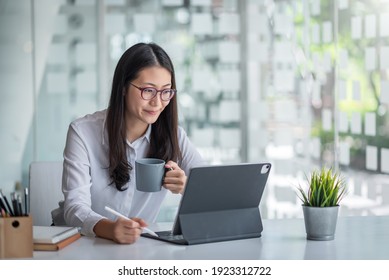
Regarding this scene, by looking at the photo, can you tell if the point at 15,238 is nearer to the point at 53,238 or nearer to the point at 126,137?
the point at 53,238

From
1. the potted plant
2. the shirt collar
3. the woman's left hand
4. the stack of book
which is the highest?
the shirt collar

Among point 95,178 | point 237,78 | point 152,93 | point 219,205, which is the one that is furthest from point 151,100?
point 237,78

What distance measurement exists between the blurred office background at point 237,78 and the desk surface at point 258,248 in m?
2.91

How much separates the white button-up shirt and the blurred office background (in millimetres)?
2398

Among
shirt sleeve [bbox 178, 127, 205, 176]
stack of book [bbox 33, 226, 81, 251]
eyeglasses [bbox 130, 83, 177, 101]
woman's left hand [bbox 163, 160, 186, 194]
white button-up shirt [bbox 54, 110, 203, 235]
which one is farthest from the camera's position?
shirt sleeve [bbox 178, 127, 205, 176]

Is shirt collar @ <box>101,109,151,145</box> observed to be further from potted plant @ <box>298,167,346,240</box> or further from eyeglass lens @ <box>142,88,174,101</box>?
potted plant @ <box>298,167,346,240</box>

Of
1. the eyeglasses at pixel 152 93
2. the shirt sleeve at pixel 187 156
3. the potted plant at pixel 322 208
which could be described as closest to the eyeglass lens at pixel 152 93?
the eyeglasses at pixel 152 93

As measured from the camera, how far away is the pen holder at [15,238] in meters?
2.08

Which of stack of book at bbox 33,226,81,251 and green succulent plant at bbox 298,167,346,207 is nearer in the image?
stack of book at bbox 33,226,81,251

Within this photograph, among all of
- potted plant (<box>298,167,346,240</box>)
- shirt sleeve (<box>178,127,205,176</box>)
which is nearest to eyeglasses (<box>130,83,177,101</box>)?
shirt sleeve (<box>178,127,205,176</box>)

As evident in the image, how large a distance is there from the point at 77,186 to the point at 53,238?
462 mm

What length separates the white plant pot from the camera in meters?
2.36

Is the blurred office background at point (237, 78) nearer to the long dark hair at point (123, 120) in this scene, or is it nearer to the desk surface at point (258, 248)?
the long dark hair at point (123, 120)

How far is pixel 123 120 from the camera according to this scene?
2.85m
